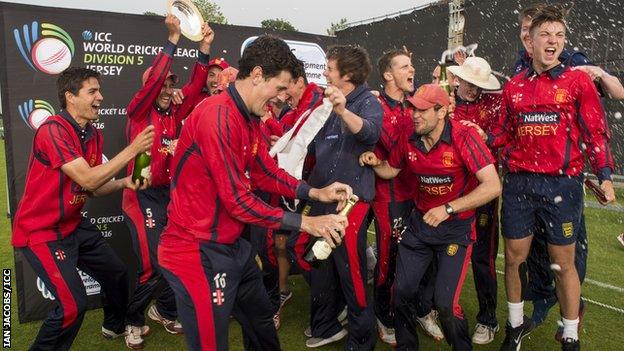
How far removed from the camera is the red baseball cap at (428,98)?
361 centimetres

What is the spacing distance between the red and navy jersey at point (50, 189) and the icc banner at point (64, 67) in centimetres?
109

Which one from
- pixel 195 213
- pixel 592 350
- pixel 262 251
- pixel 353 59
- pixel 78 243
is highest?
pixel 353 59

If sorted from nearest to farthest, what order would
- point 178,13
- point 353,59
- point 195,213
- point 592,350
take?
point 195,213 → point 353,59 → point 592,350 → point 178,13

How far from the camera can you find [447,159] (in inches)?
144

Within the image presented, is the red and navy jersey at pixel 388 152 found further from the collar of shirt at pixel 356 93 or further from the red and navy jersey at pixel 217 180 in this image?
the red and navy jersey at pixel 217 180

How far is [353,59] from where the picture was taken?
3.90 meters

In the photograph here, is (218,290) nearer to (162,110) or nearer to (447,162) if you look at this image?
(447,162)

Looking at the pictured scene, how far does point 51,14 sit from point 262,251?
3054 millimetres

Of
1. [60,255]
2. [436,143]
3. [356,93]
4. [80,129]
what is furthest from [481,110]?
[60,255]

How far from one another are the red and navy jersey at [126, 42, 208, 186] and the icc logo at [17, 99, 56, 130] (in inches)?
32.0

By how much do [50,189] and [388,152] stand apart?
8.73 feet

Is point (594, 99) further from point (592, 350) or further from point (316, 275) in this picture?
point (316, 275)

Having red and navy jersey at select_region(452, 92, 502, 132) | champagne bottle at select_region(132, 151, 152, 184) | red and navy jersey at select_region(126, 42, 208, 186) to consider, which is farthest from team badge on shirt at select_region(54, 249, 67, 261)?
red and navy jersey at select_region(452, 92, 502, 132)

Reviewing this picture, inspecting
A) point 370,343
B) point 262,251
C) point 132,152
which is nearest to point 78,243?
point 132,152
